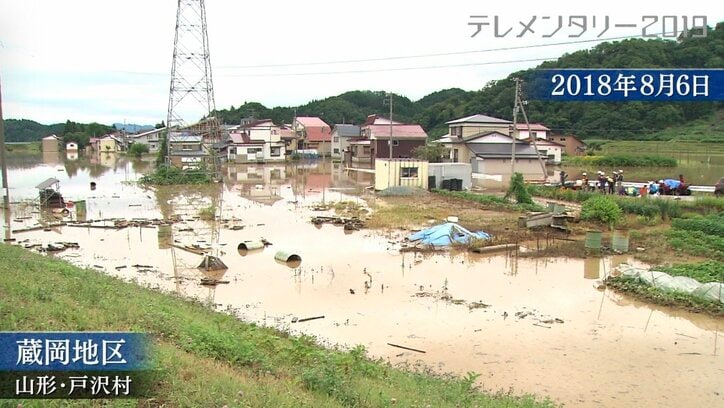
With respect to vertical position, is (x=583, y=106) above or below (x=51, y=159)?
above

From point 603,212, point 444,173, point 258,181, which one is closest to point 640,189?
point 603,212

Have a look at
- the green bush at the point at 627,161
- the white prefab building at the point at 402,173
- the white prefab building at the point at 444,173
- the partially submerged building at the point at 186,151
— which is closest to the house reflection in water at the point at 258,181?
the partially submerged building at the point at 186,151

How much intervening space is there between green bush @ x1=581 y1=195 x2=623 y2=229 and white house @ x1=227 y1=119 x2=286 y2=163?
1471 inches

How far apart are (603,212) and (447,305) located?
10.3 meters

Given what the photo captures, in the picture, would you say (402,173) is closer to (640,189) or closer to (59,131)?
(640,189)

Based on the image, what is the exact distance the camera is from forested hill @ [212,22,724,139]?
22.8m

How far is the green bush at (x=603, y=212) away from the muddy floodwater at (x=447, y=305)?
162 inches

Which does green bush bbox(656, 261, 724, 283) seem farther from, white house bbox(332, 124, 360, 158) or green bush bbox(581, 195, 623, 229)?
white house bbox(332, 124, 360, 158)

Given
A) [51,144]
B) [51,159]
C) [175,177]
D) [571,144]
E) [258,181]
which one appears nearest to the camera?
[175,177]

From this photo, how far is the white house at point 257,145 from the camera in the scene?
5144cm

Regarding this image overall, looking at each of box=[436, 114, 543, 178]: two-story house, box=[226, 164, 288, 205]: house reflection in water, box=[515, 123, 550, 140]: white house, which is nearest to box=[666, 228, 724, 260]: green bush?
box=[226, 164, 288, 205]: house reflection in water

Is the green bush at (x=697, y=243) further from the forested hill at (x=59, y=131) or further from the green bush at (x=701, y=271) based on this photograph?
the forested hill at (x=59, y=131)

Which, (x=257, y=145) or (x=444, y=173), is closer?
(x=444, y=173)

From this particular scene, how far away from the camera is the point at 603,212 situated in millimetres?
17969
